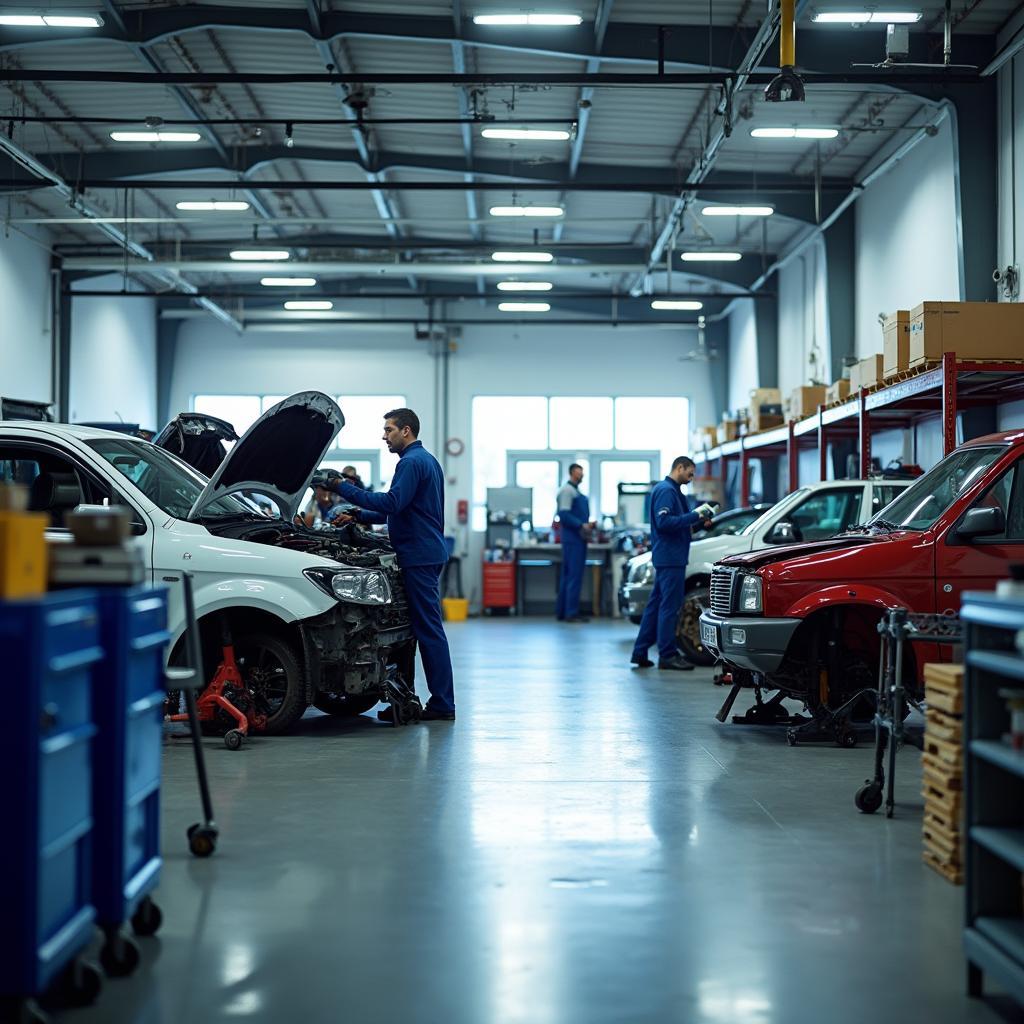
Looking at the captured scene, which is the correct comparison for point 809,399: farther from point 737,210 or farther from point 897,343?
point 897,343

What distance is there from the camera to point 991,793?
3.34 m

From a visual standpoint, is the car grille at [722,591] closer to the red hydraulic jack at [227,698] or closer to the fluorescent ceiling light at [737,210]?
the red hydraulic jack at [227,698]

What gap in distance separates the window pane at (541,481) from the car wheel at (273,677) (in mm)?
16823

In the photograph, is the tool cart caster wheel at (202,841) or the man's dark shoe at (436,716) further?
the man's dark shoe at (436,716)

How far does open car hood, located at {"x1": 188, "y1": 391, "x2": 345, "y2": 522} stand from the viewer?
21.9ft

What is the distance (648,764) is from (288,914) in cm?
297

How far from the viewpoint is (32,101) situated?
45.5 ft

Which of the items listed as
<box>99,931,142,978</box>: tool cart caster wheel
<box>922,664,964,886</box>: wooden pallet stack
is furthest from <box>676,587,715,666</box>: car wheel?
<box>99,931,142,978</box>: tool cart caster wheel

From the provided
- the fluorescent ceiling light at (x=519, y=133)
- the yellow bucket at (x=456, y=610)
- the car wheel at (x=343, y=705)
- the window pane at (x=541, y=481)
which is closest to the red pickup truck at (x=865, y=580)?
the car wheel at (x=343, y=705)

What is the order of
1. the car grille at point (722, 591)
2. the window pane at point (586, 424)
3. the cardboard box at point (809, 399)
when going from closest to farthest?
1. the car grille at point (722, 591)
2. the cardboard box at point (809, 399)
3. the window pane at point (586, 424)

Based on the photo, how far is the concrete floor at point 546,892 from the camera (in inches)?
122

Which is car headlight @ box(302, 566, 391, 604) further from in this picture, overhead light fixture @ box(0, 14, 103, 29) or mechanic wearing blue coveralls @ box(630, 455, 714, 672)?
overhead light fixture @ box(0, 14, 103, 29)

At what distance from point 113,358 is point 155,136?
7763 millimetres

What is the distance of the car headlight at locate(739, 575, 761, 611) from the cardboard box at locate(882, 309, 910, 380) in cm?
357
